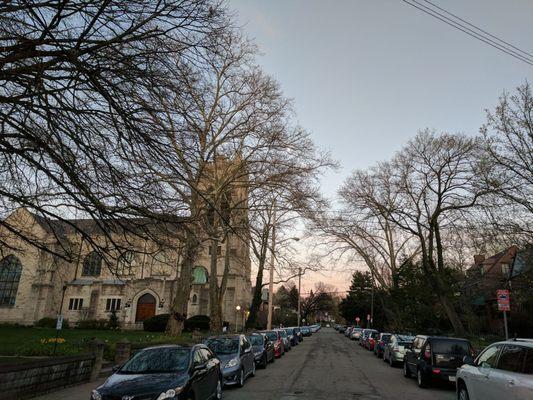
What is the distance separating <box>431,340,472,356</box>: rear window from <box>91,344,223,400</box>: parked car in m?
7.06

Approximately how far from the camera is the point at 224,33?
29.6 ft

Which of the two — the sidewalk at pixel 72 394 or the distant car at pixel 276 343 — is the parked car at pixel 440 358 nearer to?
the sidewalk at pixel 72 394

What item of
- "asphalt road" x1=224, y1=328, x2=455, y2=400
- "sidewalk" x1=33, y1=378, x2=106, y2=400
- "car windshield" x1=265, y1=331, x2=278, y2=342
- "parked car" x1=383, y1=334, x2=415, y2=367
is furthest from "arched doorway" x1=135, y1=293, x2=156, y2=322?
"sidewalk" x1=33, y1=378, x2=106, y2=400

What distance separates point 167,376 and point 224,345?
6.87 meters

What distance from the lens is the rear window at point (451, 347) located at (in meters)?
13.1

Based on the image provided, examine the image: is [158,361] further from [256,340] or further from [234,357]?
[256,340]

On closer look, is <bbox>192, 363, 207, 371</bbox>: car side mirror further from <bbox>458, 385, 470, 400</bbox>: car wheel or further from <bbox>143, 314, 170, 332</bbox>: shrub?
<bbox>143, 314, 170, 332</bbox>: shrub

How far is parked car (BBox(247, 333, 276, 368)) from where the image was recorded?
59.8ft

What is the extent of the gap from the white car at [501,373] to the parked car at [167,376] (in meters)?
5.28

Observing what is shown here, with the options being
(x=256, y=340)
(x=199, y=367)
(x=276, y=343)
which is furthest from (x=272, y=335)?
(x=199, y=367)

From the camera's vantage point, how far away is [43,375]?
10.7 meters

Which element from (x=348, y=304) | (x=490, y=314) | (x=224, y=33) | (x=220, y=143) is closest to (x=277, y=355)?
(x=220, y=143)

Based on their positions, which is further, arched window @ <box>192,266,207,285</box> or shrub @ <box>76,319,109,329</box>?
arched window @ <box>192,266,207,285</box>

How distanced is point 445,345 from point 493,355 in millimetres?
5918
